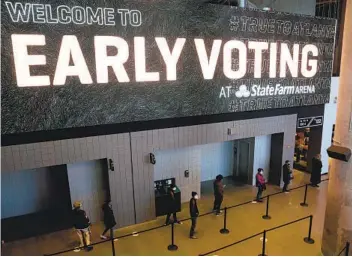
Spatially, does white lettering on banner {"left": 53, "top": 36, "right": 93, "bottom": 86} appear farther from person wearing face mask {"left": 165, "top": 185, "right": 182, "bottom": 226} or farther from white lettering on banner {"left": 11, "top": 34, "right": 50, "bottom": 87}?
person wearing face mask {"left": 165, "top": 185, "right": 182, "bottom": 226}

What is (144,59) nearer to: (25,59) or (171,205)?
(25,59)

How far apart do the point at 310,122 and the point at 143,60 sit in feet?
27.8

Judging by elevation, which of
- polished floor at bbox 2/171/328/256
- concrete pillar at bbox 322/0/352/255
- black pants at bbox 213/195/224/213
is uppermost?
concrete pillar at bbox 322/0/352/255

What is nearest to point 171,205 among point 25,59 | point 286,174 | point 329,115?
point 286,174

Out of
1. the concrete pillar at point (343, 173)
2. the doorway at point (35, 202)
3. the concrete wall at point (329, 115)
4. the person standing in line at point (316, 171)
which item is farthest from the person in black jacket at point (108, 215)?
the concrete wall at point (329, 115)

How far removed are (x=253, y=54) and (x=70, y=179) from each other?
7.66 m

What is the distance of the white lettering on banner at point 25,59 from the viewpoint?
7252mm

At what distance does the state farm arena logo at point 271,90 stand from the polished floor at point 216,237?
429 centimetres

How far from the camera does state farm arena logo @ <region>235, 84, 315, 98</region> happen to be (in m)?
10.9

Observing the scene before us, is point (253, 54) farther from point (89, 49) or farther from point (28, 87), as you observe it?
point (28, 87)

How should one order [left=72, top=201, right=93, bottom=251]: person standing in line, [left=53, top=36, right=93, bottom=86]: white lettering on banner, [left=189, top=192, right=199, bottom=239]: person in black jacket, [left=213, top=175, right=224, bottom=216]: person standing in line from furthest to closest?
[left=213, top=175, right=224, bottom=216]: person standing in line → [left=189, top=192, right=199, bottom=239]: person in black jacket → [left=72, top=201, right=93, bottom=251]: person standing in line → [left=53, top=36, right=93, bottom=86]: white lettering on banner

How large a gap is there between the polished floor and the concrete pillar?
1.10 meters

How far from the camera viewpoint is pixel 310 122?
43.7ft

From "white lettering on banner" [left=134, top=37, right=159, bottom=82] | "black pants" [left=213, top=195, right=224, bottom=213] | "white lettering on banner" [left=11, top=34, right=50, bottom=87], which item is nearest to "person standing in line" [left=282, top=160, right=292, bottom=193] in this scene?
"black pants" [left=213, top=195, right=224, bottom=213]
